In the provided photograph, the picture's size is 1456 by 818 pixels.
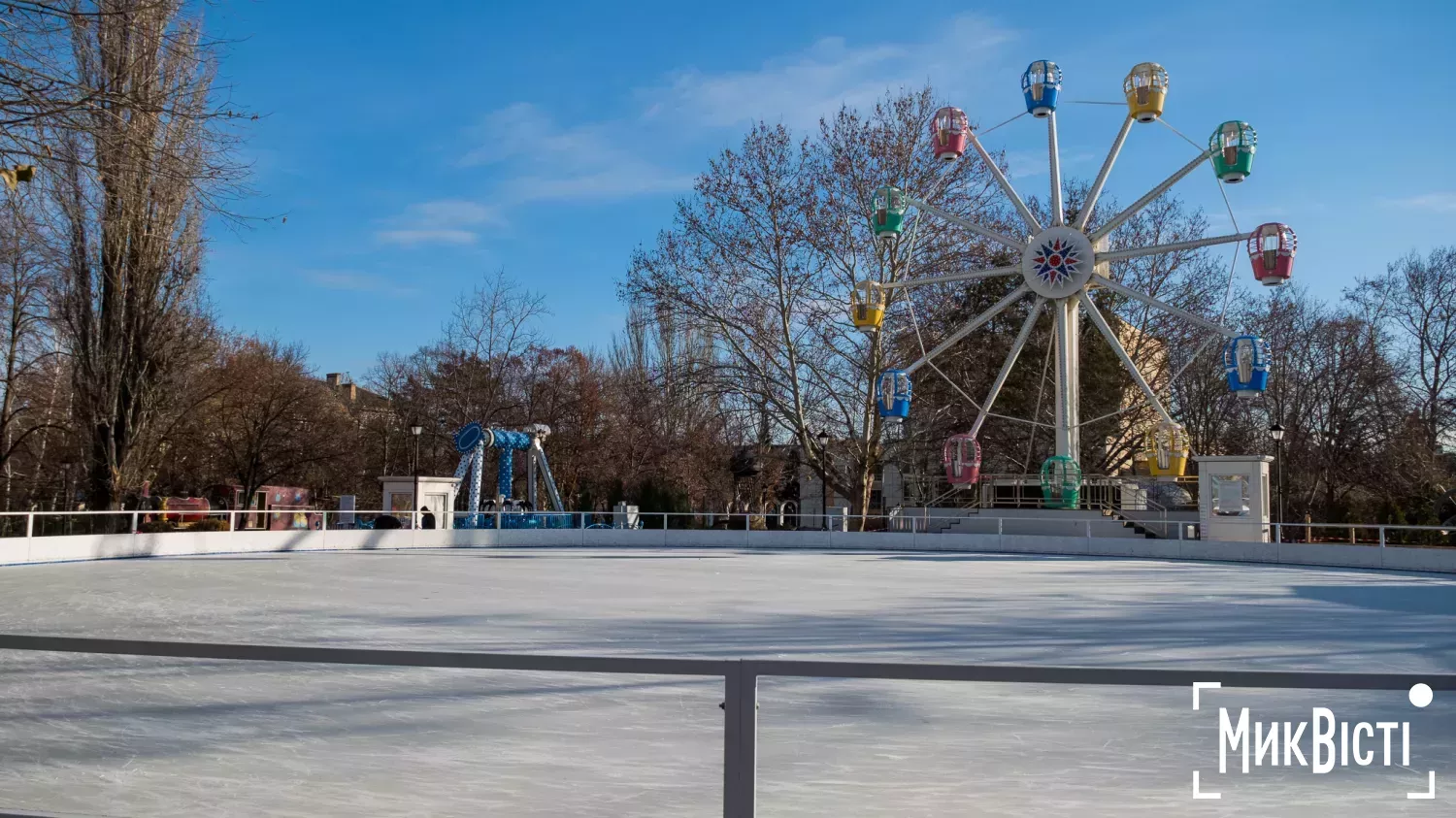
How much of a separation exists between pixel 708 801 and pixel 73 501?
39.4 metres

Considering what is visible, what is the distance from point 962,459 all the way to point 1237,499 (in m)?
7.11

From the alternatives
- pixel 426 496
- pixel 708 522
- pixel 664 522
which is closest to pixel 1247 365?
pixel 664 522

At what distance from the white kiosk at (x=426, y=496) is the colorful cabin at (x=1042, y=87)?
806 inches

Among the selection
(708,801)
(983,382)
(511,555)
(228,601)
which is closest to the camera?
(708,801)

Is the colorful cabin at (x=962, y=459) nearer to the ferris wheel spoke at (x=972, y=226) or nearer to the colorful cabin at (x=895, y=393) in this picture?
the colorful cabin at (x=895, y=393)

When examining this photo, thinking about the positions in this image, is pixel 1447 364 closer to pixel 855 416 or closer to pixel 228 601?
pixel 855 416

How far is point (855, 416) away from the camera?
3931 cm

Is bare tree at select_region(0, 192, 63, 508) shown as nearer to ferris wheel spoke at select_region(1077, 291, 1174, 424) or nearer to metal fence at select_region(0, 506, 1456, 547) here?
metal fence at select_region(0, 506, 1456, 547)

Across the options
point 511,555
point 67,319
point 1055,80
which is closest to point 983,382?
point 1055,80

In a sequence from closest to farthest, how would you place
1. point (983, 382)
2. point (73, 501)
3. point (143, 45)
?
point (143, 45)
point (73, 501)
point (983, 382)

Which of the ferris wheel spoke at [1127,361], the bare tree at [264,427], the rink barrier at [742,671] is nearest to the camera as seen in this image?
the rink barrier at [742,671]

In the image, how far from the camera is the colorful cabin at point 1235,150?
93.9 feet

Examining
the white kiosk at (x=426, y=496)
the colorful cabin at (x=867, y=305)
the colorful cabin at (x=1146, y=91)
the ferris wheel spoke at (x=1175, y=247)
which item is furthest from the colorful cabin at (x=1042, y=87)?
the white kiosk at (x=426, y=496)

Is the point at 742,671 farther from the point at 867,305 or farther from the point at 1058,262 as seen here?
the point at 1058,262
